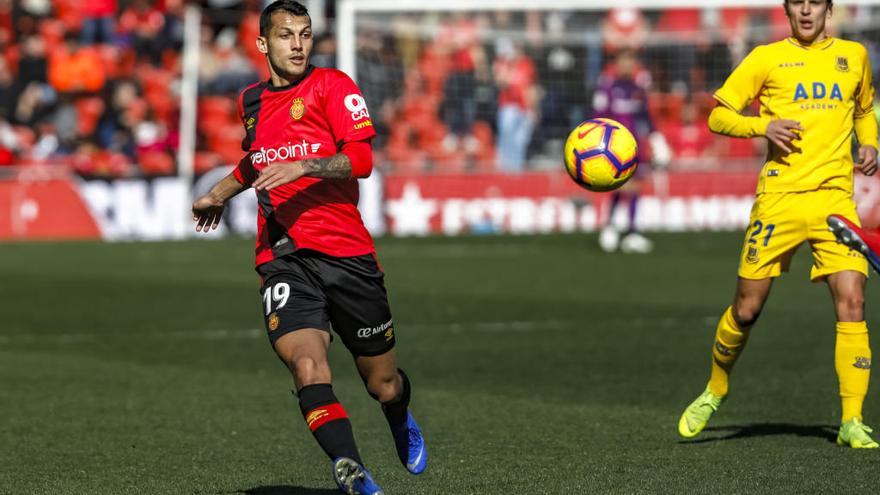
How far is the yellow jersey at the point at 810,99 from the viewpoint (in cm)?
724

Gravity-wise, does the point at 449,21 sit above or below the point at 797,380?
above

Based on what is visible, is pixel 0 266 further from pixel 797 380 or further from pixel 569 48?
pixel 797 380

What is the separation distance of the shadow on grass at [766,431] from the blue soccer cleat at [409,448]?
1587mm

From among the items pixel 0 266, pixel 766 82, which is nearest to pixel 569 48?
pixel 0 266

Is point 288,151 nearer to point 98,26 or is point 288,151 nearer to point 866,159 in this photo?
point 866,159

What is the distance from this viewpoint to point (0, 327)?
509 inches

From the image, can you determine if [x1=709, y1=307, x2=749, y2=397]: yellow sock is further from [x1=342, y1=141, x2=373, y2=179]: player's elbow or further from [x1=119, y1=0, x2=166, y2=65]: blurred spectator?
[x1=119, y1=0, x2=166, y2=65]: blurred spectator

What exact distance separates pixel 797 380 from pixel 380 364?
4.12 meters

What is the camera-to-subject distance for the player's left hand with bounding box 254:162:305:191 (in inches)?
213

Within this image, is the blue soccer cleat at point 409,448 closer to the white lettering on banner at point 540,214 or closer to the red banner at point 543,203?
the red banner at point 543,203

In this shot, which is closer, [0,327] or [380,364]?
[380,364]

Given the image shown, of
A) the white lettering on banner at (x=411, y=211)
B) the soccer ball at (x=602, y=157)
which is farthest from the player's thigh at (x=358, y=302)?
the white lettering on banner at (x=411, y=211)

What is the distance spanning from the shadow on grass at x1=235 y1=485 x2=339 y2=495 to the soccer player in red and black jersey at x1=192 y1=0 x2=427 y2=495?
533 mm

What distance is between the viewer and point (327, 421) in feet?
17.9
